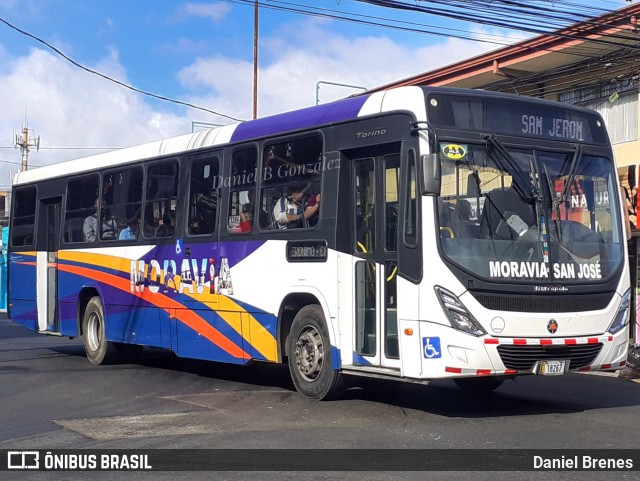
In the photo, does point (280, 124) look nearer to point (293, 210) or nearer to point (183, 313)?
point (293, 210)

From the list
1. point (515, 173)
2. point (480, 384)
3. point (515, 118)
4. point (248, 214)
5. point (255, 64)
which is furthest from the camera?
point (255, 64)

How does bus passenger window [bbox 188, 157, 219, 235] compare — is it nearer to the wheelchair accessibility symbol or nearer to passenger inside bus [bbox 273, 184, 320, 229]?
passenger inside bus [bbox 273, 184, 320, 229]

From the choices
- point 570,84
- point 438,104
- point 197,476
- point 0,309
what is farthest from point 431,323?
point 0,309

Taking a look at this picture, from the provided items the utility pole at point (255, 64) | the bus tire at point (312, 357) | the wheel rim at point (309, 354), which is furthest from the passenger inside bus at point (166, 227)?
the utility pole at point (255, 64)

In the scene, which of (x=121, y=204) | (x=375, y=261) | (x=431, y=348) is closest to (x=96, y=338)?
(x=121, y=204)

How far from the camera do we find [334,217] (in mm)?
10586

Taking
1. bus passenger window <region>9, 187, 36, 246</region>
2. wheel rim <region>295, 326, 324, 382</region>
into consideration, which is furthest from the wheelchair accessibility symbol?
bus passenger window <region>9, 187, 36, 246</region>

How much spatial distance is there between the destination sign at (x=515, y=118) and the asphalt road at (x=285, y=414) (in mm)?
3064

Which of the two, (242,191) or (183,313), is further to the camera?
(183,313)

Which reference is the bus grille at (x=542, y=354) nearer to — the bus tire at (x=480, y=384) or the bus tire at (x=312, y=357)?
the bus tire at (x=480, y=384)

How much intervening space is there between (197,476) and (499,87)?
51.4 feet

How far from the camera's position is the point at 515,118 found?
32.9 ft

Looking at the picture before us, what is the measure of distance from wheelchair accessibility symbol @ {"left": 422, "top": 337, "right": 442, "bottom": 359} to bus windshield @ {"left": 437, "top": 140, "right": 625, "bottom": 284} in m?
0.79

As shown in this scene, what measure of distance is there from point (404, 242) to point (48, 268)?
9.29 meters
